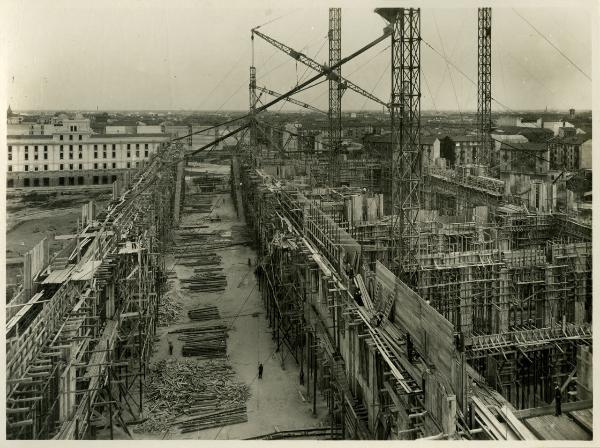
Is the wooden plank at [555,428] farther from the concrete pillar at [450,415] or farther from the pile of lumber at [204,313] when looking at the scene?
the pile of lumber at [204,313]

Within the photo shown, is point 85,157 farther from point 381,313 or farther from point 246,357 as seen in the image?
point 381,313

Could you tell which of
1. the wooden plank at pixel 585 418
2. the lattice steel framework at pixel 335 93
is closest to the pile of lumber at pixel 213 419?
the wooden plank at pixel 585 418

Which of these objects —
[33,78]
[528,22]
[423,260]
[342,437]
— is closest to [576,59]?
[528,22]

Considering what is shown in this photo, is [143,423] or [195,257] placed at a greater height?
[195,257]

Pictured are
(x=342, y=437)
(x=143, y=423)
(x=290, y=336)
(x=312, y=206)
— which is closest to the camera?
(x=342, y=437)

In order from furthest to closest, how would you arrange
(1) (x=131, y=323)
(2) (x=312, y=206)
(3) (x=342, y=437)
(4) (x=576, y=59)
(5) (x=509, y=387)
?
(2) (x=312, y=206)
(1) (x=131, y=323)
(5) (x=509, y=387)
(3) (x=342, y=437)
(4) (x=576, y=59)

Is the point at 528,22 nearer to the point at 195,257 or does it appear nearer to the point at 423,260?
the point at 423,260
